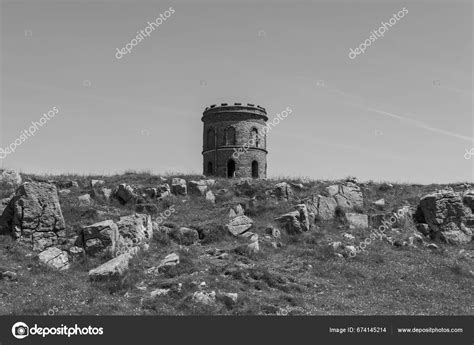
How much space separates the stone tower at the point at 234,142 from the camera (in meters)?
47.2

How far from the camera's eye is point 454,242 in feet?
78.2

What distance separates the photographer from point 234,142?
47.4m

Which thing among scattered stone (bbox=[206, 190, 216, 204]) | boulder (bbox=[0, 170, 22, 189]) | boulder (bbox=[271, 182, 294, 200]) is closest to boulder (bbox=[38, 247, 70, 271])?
boulder (bbox=[0, 170, 22, 189])

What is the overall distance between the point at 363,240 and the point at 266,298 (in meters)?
9.11

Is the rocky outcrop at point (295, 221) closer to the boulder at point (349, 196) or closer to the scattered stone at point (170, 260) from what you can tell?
the boulder at point (349, 196)

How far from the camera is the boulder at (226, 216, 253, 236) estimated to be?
22748 millimetres

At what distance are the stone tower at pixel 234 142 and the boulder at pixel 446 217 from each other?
77.4 feet

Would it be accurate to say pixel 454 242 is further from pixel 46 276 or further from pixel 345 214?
pixel 46 276

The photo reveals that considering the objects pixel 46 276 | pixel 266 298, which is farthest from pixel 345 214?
pixel 46 276

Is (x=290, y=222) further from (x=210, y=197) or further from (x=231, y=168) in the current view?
(x=231, y=168)

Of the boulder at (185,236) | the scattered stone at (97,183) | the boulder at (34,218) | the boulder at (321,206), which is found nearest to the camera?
the boulder at (34,218)

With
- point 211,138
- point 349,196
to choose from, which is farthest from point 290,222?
point 211,138

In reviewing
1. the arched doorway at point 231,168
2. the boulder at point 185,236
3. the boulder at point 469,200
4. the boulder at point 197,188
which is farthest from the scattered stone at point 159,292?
the arched doorway at point 231,168
